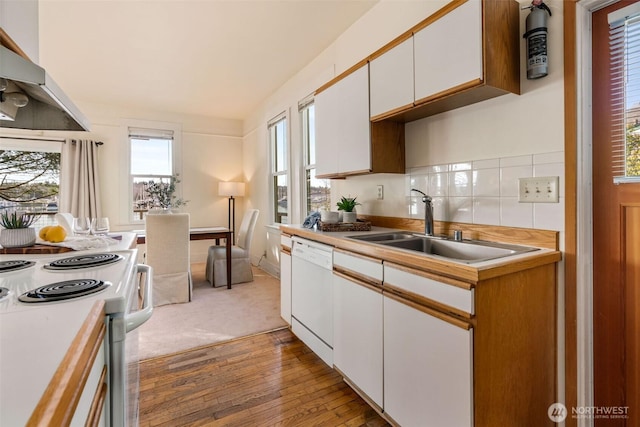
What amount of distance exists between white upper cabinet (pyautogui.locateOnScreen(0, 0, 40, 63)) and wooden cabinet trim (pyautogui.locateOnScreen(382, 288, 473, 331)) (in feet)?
6.00

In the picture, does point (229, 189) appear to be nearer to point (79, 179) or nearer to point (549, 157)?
point (79, 179)

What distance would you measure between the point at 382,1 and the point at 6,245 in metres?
2.82

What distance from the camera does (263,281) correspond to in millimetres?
4219

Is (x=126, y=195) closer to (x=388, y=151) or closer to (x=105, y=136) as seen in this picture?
(x=105, y=136)

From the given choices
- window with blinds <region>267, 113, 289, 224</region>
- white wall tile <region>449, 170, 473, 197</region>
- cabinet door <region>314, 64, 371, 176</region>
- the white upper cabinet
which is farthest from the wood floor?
window with blinds <region>267, 113, 289, 224</region>

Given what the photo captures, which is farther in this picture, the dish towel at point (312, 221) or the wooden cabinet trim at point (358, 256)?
the dish towel at point (312, 221)

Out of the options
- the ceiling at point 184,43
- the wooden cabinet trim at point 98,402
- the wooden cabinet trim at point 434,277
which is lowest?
the wooden cabinet trim at point 98,402

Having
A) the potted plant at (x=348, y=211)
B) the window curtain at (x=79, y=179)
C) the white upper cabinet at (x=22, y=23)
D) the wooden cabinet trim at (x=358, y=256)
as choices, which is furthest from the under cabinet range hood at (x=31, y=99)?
the window curtain at (x=79, y=179)

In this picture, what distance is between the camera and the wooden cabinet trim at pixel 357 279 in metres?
1.55

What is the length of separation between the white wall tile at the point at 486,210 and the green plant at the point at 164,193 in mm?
4991

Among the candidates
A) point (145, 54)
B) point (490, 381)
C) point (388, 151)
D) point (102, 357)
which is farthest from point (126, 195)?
point (490, 381)

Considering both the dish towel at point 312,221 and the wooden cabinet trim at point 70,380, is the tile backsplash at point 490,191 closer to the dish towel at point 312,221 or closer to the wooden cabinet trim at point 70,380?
the dish towel at point 312,221

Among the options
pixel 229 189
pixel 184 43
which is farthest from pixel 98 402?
pixel 229 189

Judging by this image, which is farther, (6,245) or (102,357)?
(6,245)
